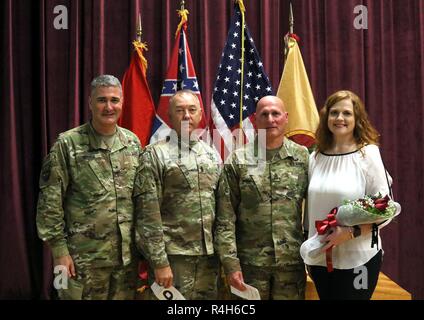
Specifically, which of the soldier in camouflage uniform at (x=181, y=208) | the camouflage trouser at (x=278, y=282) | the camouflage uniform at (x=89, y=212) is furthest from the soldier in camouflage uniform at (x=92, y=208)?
the camouflage trouser at (x=278, y=282)

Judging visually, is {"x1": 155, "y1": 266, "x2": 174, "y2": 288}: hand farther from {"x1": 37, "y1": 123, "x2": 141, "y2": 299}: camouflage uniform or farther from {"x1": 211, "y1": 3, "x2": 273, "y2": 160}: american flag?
{"x1": 211, "y1": 3, "x2": 273, "y2": 160}: american flag

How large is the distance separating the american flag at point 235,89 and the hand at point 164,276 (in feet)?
4.42

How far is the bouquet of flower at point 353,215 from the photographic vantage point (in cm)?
216

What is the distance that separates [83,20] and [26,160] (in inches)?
49.6

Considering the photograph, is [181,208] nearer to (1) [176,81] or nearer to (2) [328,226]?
(2) [328,226]

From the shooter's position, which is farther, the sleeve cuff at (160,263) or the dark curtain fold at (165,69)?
the dark curtain fold at (165,69)

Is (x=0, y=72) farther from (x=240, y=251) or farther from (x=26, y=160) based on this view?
(x=240, y=251)

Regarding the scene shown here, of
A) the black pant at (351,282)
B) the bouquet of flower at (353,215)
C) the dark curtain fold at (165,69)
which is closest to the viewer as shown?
the bouquet of flower at (353,215)

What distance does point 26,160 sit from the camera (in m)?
4.10

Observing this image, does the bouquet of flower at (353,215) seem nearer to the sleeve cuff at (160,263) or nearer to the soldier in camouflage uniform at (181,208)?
the soldier in camouflage uniform at (181,208)

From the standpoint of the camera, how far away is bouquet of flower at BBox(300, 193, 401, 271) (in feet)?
7.09

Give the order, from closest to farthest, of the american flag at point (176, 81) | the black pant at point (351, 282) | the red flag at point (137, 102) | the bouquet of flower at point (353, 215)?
the bouquet of flower at point (353, 215) → the black pant at point (351, 282) → the american flag at point (176, 81) → the red flag at point (137, 102)

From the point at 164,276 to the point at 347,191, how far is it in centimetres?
96

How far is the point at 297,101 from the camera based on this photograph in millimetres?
3748
